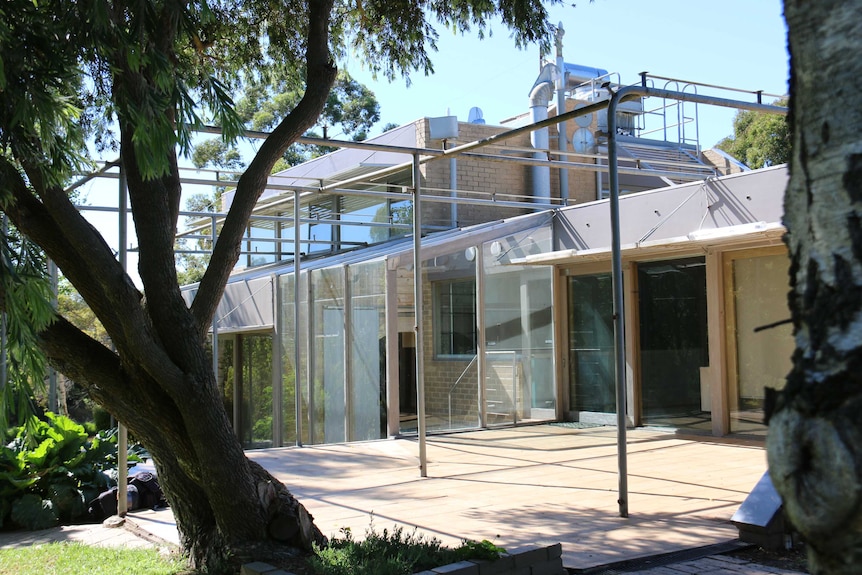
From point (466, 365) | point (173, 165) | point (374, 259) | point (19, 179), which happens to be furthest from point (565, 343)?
point (19, 179)

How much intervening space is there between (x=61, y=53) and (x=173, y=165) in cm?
118

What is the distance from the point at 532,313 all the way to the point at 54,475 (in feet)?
26.6

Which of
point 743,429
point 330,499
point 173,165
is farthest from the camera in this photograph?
point 743,429

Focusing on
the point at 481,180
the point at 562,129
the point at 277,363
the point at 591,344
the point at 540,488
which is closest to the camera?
the point at 540,488

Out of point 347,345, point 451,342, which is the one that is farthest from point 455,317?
point 347,345

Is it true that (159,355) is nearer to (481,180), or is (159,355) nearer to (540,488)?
(540,488)

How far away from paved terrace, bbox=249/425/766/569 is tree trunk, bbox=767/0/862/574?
4.06 m

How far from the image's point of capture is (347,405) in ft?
44.8

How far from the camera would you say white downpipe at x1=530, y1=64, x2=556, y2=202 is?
59.2 ft

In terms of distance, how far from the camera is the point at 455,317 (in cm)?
1403

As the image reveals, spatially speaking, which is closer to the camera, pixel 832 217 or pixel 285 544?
pixel 832 217

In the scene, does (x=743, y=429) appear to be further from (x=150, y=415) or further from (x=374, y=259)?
(x=150, y=415)

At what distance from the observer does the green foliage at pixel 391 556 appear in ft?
14.9

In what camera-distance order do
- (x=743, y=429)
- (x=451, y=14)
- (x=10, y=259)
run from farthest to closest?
(x=743, y=429)
(x=451, y=14)
(x=10, y=259)
